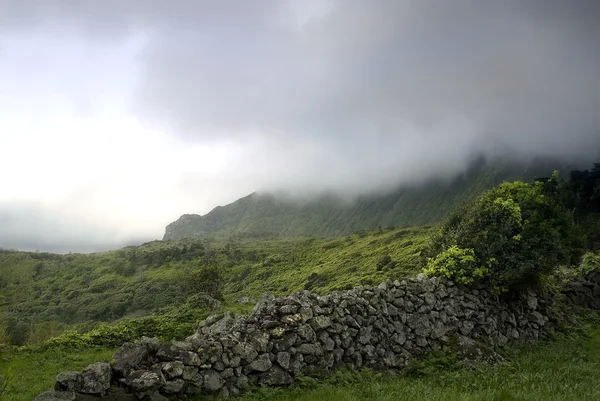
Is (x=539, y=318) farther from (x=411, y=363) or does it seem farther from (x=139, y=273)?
(x=139, y=273)

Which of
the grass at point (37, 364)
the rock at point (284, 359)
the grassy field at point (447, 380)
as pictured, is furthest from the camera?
the grass at point (37, 364)

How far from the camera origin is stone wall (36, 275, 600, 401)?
915 centimetres

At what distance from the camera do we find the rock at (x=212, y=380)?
9.74 meters

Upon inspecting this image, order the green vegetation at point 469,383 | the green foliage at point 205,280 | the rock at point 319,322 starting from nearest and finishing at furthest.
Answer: the green vegetation at point 469,383 → the rock at point 319,322 → the green foliage at point 205,280

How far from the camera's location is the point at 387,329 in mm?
13797

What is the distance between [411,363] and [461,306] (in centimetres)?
494

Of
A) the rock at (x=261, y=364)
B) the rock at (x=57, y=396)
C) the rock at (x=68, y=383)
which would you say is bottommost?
the rock at (x=261, y=364)

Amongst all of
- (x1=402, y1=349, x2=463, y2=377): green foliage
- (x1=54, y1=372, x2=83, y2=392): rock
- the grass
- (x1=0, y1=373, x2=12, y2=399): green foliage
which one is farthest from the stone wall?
the grass

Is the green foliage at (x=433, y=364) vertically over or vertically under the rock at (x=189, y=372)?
under

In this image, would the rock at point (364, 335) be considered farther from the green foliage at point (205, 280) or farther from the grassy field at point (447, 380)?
the green foliage at point (205, 280)

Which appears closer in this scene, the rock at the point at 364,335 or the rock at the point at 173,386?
the rock at the point at 173,386

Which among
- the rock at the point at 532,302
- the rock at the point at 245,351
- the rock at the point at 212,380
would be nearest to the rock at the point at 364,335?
the rock at the point at 245,351

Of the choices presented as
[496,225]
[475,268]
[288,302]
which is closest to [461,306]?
[475,268]

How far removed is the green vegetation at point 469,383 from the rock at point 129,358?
181 cm
